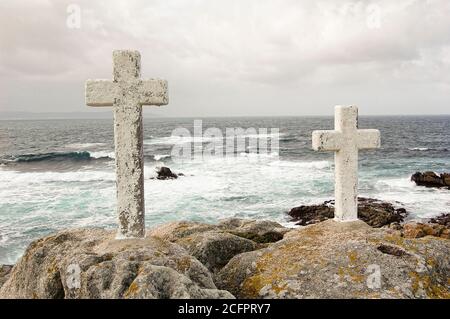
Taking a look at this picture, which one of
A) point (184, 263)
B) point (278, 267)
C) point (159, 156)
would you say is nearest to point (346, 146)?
point (278, 267)

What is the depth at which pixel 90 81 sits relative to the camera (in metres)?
6.18

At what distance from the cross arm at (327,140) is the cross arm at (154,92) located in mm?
2619

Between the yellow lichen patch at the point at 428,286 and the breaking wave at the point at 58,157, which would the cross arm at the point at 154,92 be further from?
the breaking wave at the point at 58,157

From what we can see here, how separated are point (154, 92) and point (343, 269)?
145 inches

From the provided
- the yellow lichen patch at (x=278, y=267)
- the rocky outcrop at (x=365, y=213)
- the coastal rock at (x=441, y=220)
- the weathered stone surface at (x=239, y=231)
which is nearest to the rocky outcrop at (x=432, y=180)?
the rocky outcrop at (x=365, y=213)

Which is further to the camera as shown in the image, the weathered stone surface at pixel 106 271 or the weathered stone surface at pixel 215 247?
the weathered stone surface at pixel 215 247

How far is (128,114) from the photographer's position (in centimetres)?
624

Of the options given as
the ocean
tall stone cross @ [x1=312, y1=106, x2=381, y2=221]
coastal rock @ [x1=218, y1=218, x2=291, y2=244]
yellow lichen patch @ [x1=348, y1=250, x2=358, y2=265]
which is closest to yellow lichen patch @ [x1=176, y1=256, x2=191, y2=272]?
yellow lichen patch @ [x1=348, y1=250, x2=358, y2=265]

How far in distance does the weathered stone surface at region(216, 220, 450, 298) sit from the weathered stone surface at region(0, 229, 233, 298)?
745 millimetres

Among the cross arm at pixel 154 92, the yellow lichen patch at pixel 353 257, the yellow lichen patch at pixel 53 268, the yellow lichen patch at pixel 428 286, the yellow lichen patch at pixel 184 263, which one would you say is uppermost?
the cross arm at pixel 154 92

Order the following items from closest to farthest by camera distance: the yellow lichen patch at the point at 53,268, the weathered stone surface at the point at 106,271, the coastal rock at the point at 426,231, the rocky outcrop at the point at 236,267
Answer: the weathered stone surface at the point at 106,271 < the rocky outcrop at the point at 236,267 < the yellow lichen patch at the point at 53,268 < the coastal rock at the point at 426,231

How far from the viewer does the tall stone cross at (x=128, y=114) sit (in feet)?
20.2
